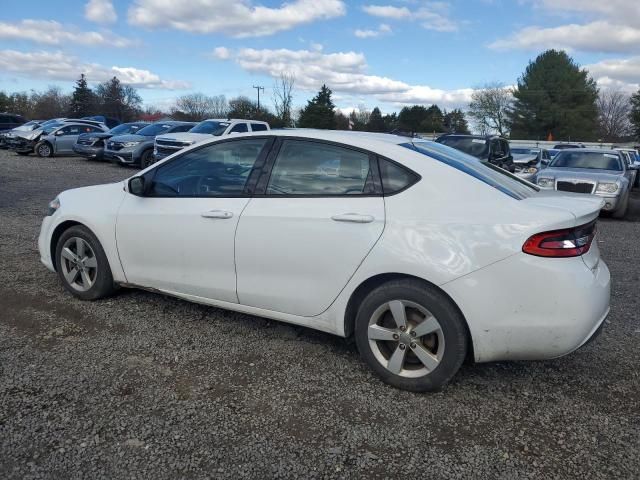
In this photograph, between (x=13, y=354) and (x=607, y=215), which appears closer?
(x=13, y=354)

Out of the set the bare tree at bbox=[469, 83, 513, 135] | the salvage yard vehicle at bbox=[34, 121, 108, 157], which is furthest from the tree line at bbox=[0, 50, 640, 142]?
the salvage yard vehicle at bbox=[34, 121, 108, 157]

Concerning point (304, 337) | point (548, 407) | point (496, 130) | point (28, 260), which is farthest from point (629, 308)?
point (496, 130)

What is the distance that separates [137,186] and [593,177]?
9843mm

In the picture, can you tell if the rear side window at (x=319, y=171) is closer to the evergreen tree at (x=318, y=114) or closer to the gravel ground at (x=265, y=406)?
the gravel ground at (x=265, y=406)

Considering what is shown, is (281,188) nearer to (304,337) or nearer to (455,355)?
(304,337)

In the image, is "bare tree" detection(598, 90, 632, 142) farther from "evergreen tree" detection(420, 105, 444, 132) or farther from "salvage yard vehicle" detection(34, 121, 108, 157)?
"salvage yard vehicle" detection(34, 121, 108, 157)

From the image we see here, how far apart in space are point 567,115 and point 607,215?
62239 millimetres

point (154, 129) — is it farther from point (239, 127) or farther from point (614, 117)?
point (614, 117)

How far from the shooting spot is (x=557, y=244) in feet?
9.48

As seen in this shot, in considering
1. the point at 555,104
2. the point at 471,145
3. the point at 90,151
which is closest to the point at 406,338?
the point at 471,145

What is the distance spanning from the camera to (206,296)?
3.95 meters

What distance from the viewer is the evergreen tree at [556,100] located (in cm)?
6606

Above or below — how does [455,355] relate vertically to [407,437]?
above

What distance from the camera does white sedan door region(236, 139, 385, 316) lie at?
10.7ft
